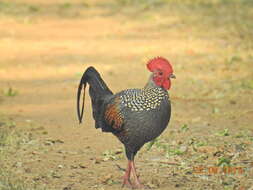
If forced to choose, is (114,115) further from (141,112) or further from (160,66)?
(160,66)

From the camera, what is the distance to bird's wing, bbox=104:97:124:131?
6.66 metres

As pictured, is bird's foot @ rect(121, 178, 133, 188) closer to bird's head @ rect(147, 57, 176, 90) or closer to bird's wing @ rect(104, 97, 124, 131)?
bird's wing @ rect(104, 97, 124, 131)

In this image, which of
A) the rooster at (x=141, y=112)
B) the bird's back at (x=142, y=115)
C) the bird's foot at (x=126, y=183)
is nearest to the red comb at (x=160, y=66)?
the rooster at (x=141, y=112)

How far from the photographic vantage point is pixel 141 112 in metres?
6.52

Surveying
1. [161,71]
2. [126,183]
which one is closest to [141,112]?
[161,71]

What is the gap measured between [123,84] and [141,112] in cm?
538

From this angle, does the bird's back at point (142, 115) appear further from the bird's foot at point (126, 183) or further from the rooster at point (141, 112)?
the bird's foot at point (126, 183)

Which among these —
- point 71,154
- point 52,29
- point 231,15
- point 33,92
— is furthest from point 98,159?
point 231,15

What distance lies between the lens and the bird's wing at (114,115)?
6.66m

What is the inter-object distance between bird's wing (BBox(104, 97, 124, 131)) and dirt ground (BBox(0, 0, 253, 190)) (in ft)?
2.08

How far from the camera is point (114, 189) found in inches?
269

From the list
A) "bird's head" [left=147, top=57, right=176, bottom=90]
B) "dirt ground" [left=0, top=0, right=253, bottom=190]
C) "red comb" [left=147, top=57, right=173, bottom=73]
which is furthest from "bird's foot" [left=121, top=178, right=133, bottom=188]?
"red comb" [left=147, top=57, right=173, bottom=73]

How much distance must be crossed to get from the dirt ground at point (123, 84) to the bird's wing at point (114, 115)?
63 centimetres

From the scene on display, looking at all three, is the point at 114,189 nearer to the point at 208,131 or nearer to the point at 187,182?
the point at 187,182
